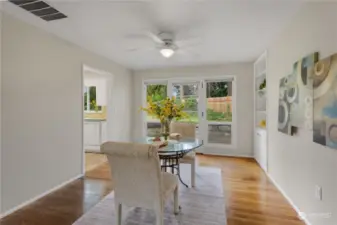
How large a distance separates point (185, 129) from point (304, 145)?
6.58ft

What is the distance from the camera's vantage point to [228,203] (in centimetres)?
278

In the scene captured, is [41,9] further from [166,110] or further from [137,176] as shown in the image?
[137,176]

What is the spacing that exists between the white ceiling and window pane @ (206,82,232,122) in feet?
4.90

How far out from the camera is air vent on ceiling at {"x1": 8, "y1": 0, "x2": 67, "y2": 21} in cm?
223

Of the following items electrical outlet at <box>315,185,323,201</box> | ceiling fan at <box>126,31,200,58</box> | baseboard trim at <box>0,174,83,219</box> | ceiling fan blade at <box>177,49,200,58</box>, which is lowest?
baseboard trim at <box>0,174,83,219</box>

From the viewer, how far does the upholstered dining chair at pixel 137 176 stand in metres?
1.85

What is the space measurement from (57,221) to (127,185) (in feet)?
3.22

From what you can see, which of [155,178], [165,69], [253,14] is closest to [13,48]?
[155,178]

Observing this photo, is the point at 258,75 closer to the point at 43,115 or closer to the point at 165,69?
the point at 165,69

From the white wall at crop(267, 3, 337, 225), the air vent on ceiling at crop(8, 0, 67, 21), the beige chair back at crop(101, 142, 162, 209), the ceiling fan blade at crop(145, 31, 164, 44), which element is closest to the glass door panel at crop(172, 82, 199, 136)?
the white wall at crop(267, 3, 337, 225)

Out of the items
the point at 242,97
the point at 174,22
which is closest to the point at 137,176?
the point at 174,22

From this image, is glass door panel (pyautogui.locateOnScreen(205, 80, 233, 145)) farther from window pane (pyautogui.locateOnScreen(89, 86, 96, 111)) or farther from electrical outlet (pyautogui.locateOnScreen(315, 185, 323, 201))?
electrical outlet (pyautogui.locateOnScreen(315, 185, 323, 201))

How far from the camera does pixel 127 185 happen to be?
6.74ft

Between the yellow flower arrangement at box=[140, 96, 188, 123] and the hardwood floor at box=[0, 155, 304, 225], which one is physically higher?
the yellow flower arrangement at box=[140, 96, 188, 123]
